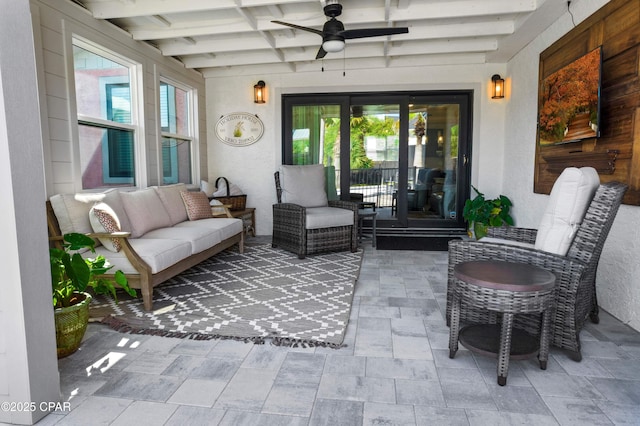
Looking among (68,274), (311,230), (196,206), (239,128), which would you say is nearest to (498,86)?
(311,230)

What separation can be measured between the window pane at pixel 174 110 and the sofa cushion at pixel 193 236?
182cm

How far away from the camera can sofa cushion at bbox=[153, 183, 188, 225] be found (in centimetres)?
410

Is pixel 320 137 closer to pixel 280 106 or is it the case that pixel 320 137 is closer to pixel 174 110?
pixel 280 106

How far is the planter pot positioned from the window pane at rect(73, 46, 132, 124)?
2172mm

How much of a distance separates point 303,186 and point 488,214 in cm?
235

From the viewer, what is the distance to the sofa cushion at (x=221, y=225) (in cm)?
396

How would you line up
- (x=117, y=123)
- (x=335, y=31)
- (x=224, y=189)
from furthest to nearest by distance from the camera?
1. (x=224, y=189)
2. (x=117, y=123)
3. (x=335, y=31)

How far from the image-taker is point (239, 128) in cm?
591

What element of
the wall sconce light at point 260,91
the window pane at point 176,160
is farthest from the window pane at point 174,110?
the wall sconce light at point 260,91

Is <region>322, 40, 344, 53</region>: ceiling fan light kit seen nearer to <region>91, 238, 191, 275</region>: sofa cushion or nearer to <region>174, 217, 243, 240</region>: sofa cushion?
<region>174, 217, 243, 240</region>: sofa cushion

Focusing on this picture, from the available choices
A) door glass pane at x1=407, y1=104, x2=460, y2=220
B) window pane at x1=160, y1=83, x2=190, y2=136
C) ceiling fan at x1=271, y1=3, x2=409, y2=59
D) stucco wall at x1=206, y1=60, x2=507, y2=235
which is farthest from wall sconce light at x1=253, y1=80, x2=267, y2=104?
ceiling fan at x1=271, y1=3, x2=409, y2=59

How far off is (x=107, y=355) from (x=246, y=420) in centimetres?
103

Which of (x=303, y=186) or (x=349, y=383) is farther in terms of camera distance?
(x=303, y=186)

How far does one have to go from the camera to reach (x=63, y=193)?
3250 millimetres
